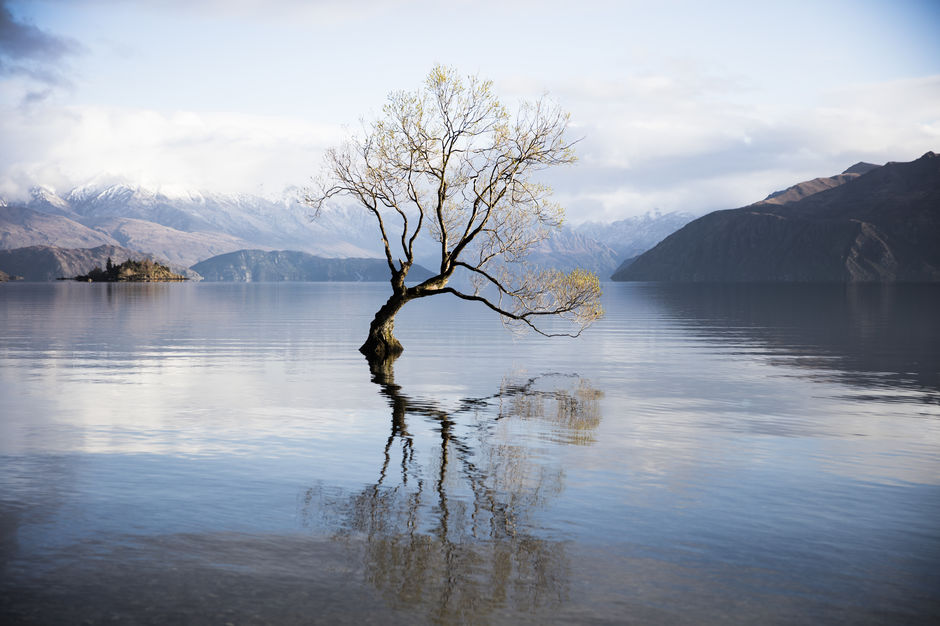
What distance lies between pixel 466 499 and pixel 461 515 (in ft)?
4.14

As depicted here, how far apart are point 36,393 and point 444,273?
23.8 metres

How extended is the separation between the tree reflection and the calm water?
0.07 meters

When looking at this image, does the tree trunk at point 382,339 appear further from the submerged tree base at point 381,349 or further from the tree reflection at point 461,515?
the tree reflection at point 461,515

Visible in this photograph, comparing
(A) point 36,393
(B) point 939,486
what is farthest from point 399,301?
(B) point 939,486

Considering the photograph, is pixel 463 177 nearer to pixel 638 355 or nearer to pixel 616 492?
pixel 638 355

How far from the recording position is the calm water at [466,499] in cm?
1164

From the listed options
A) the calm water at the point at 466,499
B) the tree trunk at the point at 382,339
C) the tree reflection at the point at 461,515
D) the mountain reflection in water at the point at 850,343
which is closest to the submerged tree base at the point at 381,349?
the tree trunk at the point at 382,339

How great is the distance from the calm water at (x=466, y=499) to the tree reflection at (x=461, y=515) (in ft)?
0.22

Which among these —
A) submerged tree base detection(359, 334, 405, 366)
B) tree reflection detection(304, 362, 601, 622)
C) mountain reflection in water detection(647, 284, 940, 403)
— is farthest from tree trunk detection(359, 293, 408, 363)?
mountain reflection in water detection(647, 284, 940, 403)

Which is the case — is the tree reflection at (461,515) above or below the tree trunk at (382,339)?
below

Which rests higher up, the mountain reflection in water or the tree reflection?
the mountain reflection in water

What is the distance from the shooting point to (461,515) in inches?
615

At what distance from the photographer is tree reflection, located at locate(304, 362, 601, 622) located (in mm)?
11914

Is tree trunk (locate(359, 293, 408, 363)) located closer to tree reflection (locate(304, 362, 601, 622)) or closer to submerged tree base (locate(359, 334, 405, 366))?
submerged tree base (locate(359, 334, 405, 366))
